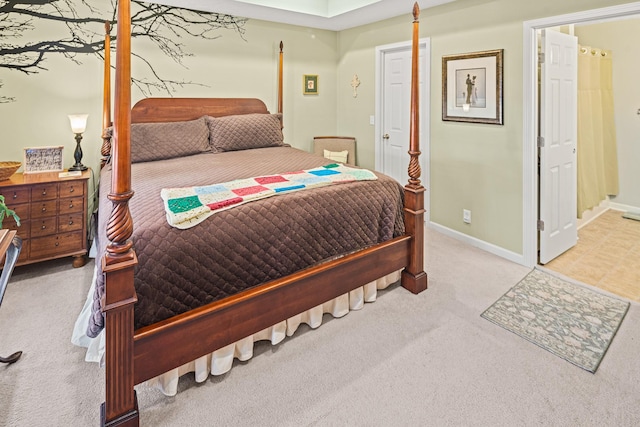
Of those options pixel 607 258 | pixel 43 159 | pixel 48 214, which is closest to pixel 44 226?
pixel 48 214

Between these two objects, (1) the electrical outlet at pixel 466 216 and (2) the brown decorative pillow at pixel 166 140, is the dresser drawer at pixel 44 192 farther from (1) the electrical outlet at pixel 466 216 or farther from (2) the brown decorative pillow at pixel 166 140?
(1) the electrical outlet at pixel 466 216

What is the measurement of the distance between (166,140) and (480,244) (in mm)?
3063

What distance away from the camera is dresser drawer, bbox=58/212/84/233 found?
9.75ft

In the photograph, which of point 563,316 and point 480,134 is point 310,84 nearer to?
point 480,134

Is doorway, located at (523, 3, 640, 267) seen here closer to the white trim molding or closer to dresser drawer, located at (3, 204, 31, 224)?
the white trim molding

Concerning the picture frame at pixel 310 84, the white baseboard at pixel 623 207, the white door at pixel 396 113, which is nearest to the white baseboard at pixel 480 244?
the white door at pixel 396 113

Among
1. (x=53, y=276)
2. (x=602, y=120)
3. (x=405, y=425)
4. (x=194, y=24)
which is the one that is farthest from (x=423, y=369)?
(x=602, y=120)

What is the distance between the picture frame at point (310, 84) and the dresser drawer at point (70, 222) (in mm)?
3011

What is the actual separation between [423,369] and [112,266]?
5.03 feet

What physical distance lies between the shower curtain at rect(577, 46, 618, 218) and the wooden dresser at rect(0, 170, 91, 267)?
491cm

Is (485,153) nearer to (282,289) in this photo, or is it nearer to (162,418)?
(282,289)

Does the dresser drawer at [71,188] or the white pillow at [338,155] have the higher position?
the white pillow at [338,155]

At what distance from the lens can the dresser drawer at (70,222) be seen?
2971 mm

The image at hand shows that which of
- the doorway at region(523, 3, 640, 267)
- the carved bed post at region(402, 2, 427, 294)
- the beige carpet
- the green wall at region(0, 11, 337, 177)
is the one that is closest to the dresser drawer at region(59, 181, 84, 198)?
the green wall at region(0, 11, 337, 177)
